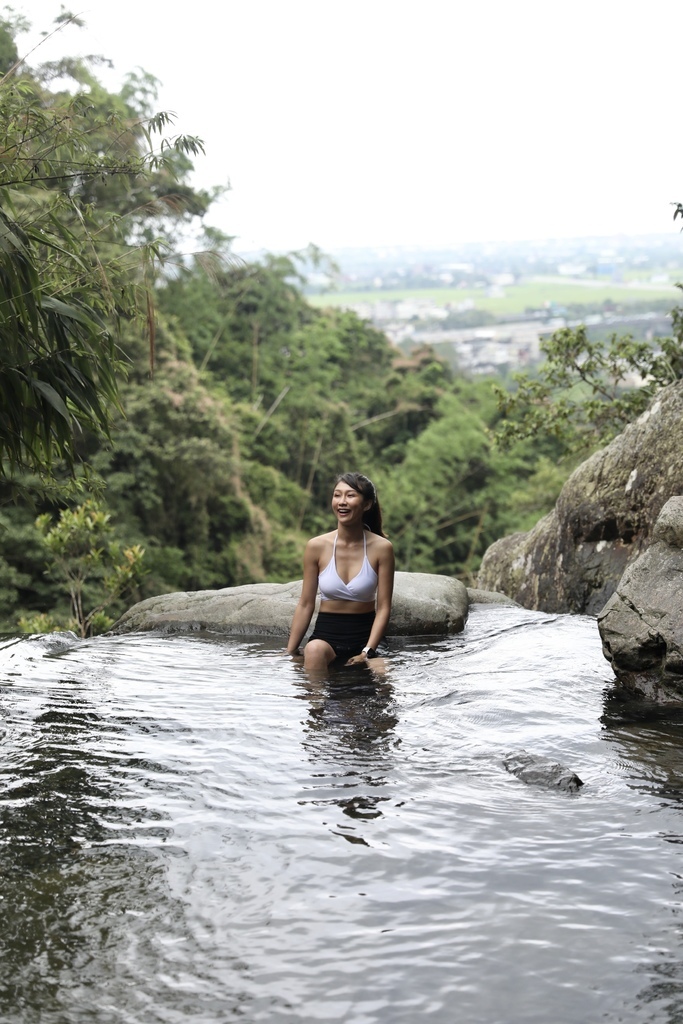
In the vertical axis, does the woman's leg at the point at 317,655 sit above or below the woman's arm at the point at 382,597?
below

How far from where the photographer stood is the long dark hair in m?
6.93

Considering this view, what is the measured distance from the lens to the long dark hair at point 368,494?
6.93 meters

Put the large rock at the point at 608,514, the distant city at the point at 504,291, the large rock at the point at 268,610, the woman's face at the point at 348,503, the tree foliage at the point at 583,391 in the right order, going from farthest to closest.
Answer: the distant city at the point at 504,291, the tree foliage at the point at 583,391, the large rock at the point at 608,514, the large rock at the point at 268,610, the woman's face at the point at 348,503

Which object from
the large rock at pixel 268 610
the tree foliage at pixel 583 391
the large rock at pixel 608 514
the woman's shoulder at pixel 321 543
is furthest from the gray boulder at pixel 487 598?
the tree foliage at pixel 583 391

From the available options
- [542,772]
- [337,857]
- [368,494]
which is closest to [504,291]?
[368,494]

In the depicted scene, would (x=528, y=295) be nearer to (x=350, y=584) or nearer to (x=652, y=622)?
(x=350, y=584)

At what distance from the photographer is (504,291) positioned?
402 feet

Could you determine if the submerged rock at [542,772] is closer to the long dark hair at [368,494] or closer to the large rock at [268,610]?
the long dark hair at [368,494]

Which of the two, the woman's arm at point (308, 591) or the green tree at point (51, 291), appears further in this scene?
the woman's arm at point (308, 591)

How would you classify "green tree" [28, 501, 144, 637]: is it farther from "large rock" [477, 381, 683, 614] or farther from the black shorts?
"large rock" [477, 381, 683, 614]

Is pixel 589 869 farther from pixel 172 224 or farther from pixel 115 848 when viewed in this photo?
pixel 172 224

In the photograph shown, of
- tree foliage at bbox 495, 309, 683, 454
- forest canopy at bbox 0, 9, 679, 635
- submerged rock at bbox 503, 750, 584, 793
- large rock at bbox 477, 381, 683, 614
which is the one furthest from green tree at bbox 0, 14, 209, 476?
tree foliage at bbox 495, 309, 683, 454

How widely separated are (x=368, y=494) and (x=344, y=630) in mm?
927

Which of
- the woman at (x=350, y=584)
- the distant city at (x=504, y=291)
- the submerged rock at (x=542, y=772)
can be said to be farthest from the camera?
the distant city at (x=504, y=291)
